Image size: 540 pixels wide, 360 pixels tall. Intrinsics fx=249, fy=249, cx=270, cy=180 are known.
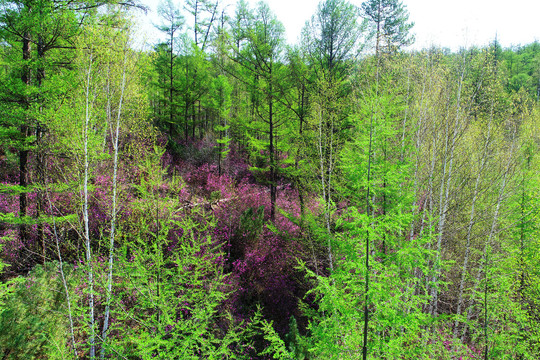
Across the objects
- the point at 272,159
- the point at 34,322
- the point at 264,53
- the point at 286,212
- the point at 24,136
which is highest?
the point at 264,53

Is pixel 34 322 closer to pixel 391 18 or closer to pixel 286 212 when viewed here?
pixel 286 212

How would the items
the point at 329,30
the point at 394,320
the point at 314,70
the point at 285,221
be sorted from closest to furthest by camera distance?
the point at 394,320 < the point at 329,30 < the point at 314,70 < the point at 285,221

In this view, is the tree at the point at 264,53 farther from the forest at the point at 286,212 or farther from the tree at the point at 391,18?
the tree at the point at 391,18

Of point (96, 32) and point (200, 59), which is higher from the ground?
point (200, 59)

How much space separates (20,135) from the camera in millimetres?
6906

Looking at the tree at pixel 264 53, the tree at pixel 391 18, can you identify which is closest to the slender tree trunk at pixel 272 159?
the tree at pixel 264 53

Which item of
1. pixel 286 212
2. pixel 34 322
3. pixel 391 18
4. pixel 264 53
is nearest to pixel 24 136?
pixel 34 322

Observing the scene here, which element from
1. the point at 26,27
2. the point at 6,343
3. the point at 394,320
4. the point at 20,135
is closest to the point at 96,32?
the point at 26,27

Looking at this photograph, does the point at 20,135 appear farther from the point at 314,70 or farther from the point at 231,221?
the point at 314,70

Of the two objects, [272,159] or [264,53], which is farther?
[272,159]

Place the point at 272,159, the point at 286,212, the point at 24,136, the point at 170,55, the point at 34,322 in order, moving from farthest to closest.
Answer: the point at 170,55 < the point at 272,159 < the point at 286,212 < the point at 24,136 < the point at 34,322

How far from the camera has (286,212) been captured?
906cm

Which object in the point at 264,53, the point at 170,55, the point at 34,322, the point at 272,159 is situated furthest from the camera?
the point at 170,55

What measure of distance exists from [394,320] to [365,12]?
15967mm
